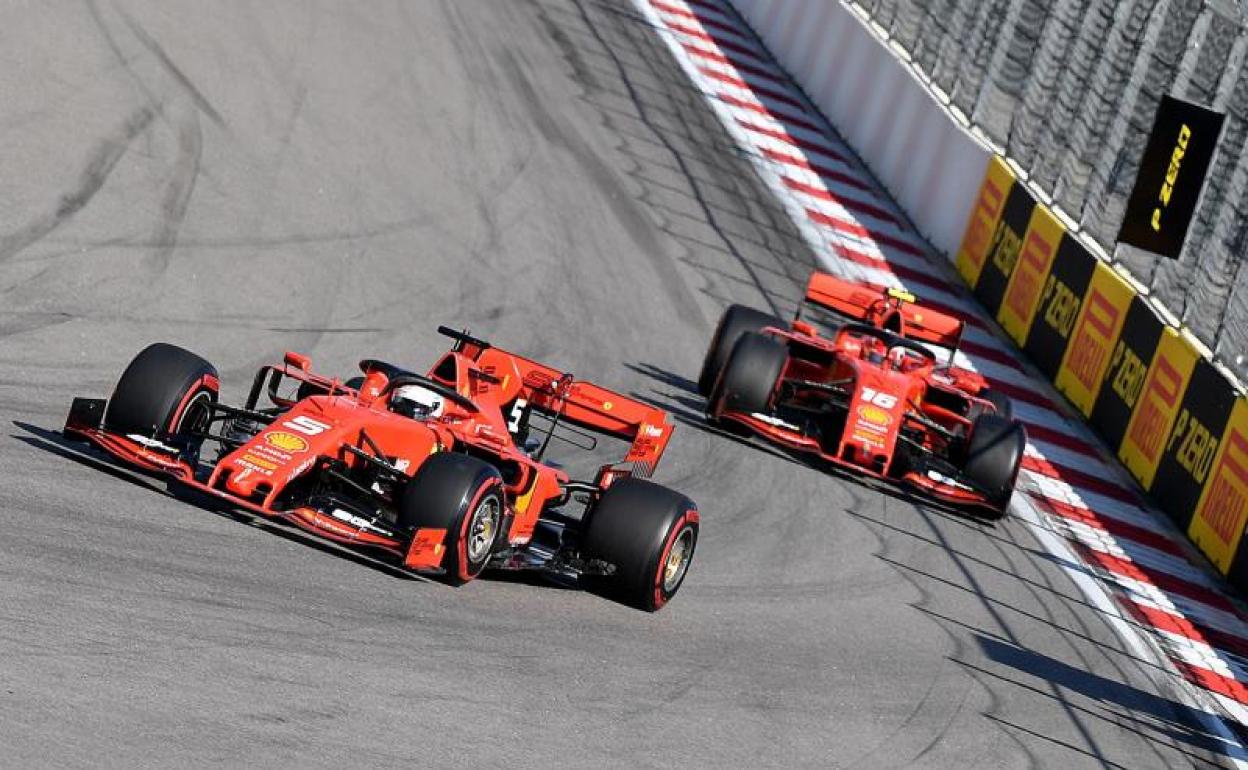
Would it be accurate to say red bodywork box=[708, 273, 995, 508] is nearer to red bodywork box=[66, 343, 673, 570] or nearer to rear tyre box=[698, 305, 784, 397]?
rear tyre box=[698, 305, 784, 397]

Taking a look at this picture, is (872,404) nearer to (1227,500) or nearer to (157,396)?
(1227,500)

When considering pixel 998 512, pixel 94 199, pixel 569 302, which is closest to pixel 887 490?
pixel 998 512

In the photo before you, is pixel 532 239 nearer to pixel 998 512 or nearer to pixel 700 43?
pixel 998 512

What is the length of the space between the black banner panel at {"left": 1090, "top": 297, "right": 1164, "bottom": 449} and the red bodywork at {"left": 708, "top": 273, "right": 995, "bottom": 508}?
2.39 m

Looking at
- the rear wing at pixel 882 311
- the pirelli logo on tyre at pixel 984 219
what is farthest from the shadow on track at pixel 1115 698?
the pirelli logo on tyre at pixel 984 219

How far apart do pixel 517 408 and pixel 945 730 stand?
3217 millimetres

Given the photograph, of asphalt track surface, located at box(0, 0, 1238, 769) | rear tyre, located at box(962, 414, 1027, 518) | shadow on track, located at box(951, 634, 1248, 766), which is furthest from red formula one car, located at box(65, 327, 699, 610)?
rear tyre, located at box(962, 414, 1027, 518)

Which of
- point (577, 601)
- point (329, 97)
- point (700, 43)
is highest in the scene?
point (700, 43)

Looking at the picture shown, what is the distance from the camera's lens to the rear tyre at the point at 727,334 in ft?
57.9

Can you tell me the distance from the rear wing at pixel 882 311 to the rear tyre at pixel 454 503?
8.05m

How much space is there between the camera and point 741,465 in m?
16.3

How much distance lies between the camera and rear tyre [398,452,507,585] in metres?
10.4

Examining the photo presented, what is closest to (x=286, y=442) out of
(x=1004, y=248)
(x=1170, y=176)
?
(x=1170, y=176)

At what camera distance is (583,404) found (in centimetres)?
1278
